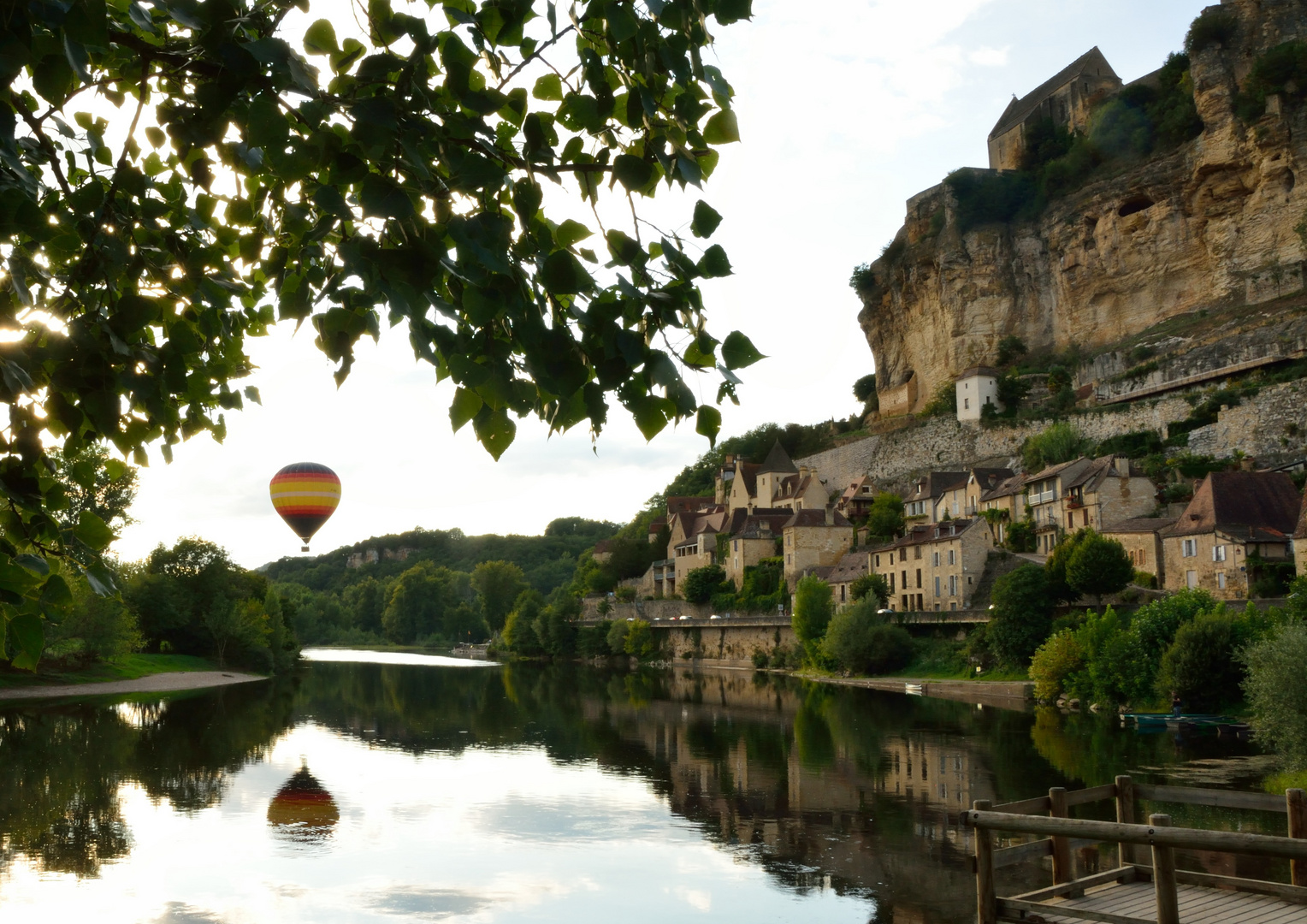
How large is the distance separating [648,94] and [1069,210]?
5827 centimetres

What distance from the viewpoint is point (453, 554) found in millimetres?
126625

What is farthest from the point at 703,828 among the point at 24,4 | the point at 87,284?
the point at 24,4

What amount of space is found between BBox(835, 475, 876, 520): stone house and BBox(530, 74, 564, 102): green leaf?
54.0 m

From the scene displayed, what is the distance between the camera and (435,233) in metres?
2.42

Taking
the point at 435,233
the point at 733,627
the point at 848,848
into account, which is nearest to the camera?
the point at 435,233

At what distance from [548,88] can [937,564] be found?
42011 millimetres

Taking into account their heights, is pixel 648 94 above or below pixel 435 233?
above

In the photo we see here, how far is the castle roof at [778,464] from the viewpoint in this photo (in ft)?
210

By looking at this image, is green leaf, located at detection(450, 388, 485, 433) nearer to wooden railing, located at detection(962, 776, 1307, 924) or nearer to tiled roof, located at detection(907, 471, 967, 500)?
wooden railing, located at detection(962, 776, 1307, 924)

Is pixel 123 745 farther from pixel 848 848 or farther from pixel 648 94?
pixel 648 94

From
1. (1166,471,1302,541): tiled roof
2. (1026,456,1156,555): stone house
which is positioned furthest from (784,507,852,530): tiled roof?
(1166,471,1302,541): tiled roof

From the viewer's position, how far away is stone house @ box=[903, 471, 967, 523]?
1971 inches

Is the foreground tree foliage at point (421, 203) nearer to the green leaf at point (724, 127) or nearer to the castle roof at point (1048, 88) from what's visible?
the green leaf at point (724, 127)

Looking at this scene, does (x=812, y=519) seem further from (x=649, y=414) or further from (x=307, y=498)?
(x=649, y=414)
